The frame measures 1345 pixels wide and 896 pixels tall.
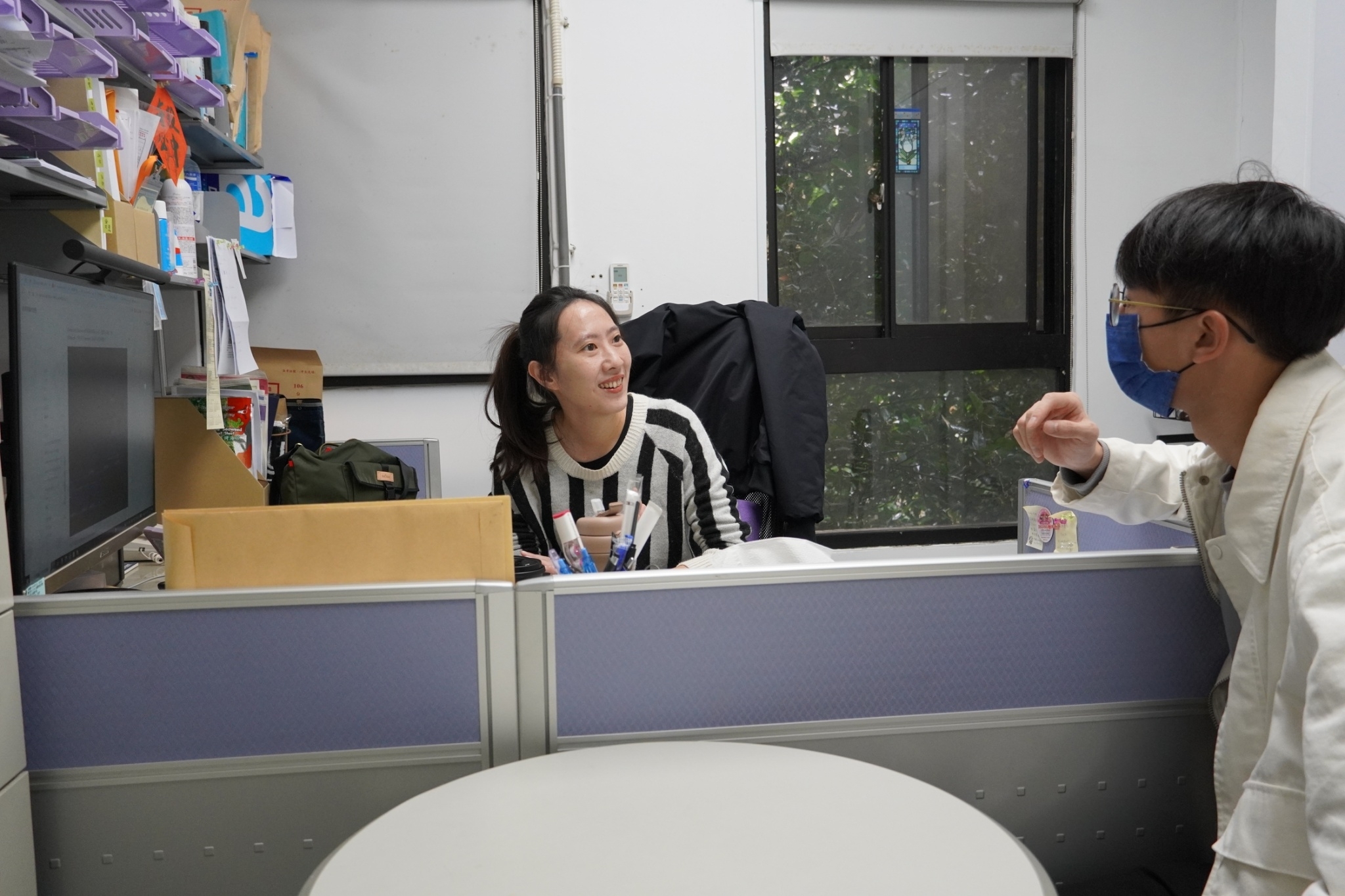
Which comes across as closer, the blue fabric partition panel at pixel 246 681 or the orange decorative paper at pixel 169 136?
the blue fabric partition panel at pixel 246 681

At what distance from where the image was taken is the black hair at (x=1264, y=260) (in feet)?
3.41

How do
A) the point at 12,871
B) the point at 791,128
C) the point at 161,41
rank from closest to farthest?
the point at 12,871, the point at 161,41, the point at 791,128

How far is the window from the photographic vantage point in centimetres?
364

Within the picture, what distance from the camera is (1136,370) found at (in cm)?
119

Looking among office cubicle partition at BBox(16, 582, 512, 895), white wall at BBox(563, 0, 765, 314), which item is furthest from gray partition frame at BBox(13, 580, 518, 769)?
white wall at BBox(563, 0, 765, 314)

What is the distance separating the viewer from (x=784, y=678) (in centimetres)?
115

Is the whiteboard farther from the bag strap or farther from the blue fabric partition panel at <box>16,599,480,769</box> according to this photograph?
the blue fabric partition panel at <box>16,599,480,769</box>

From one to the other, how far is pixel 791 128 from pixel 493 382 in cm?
205

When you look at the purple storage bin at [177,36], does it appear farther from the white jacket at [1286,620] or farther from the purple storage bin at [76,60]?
the white jacket at [1286,620]

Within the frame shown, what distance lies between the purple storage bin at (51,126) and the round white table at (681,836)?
109cm

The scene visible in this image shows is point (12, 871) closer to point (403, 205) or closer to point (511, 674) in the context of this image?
point (511, 674)

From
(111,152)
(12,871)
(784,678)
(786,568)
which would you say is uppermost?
(111,152)

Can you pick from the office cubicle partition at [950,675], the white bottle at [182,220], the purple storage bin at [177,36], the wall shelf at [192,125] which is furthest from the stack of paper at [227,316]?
the office cubicle partition at [950,675]

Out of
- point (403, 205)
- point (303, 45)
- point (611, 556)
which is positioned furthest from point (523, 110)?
point (611, 556)
